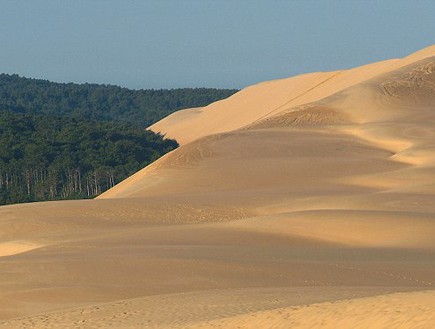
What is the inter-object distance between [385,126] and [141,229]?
2553 centimetres

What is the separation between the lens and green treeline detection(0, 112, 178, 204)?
83.8 metres

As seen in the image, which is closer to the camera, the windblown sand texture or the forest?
the windblown sand texture

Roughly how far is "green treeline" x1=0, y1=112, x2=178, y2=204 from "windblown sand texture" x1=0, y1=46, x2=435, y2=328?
27904mm

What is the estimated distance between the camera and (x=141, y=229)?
28.7 metres

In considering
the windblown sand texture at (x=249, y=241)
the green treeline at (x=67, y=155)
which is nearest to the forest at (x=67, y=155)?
the green treeline at (x=67, y=155)

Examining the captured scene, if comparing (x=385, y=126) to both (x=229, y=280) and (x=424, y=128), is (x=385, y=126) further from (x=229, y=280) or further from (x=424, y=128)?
(x=229, y=280)

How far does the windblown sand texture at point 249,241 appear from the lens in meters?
15.6

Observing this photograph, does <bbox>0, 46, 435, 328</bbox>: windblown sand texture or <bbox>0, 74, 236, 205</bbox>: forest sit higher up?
<bbox>0, 74, 236, 205</bbox>: forest

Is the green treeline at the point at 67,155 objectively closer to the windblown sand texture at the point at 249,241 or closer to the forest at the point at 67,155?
the forest at the point at 67,155

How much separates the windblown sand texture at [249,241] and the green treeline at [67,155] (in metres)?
27.9

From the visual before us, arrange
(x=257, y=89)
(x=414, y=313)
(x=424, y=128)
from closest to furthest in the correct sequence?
(x=414, y=313), (x=424, y=128), (x=257, y=89)

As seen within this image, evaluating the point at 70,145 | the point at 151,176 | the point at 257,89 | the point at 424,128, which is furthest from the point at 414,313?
the point at 257,89

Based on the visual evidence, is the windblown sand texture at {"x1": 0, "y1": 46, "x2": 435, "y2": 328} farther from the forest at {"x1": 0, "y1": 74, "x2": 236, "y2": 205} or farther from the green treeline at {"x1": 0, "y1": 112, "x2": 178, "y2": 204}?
the green treeline at {"x1": 0, "y1": 112, "x2": 178, "y2": 204}

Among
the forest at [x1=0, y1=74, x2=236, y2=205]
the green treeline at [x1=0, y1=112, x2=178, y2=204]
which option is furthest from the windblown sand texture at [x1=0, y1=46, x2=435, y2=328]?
the green treeline at [x1=0, y1=112, x2=178, y2=204]
